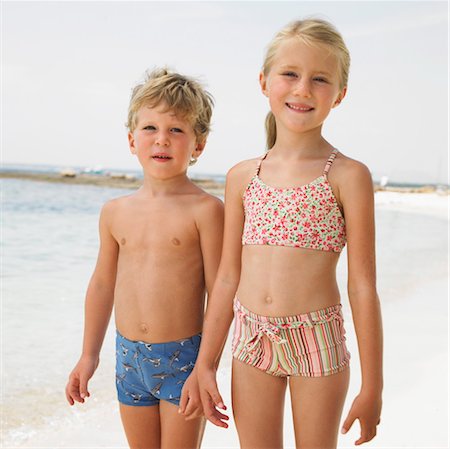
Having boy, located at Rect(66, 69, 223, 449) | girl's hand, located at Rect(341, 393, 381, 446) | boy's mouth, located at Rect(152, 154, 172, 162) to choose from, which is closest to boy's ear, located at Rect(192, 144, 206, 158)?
boy, located at Rect(66, 69, 223, 449)

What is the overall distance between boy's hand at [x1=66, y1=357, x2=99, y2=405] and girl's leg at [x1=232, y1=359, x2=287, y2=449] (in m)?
0.60

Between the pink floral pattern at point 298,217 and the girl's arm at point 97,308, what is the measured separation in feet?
1.90

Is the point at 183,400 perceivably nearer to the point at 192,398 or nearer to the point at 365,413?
the point at 192,398

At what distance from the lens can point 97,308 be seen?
237 centimetres

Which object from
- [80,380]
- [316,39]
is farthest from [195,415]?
[316,39]

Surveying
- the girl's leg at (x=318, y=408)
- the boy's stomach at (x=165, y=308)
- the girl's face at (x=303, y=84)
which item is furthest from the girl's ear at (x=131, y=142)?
the girl's leg at (x=318, y=408)

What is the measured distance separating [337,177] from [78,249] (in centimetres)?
763

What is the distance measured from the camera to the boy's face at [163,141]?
2.17 metres

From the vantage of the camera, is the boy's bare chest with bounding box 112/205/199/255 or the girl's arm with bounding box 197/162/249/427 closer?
the girl's arm with bounding box 197/162/249/427

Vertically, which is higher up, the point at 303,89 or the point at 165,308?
the point at 303,89

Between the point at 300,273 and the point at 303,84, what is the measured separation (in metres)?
0.54

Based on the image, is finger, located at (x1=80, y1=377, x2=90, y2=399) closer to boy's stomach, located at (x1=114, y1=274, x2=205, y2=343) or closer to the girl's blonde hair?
boy's stomach, located at (x1=114, y1=274, x2=205, y2=343)

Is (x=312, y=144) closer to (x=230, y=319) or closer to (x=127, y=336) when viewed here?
(x=230, y=319)

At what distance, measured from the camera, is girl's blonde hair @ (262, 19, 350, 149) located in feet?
6.27
